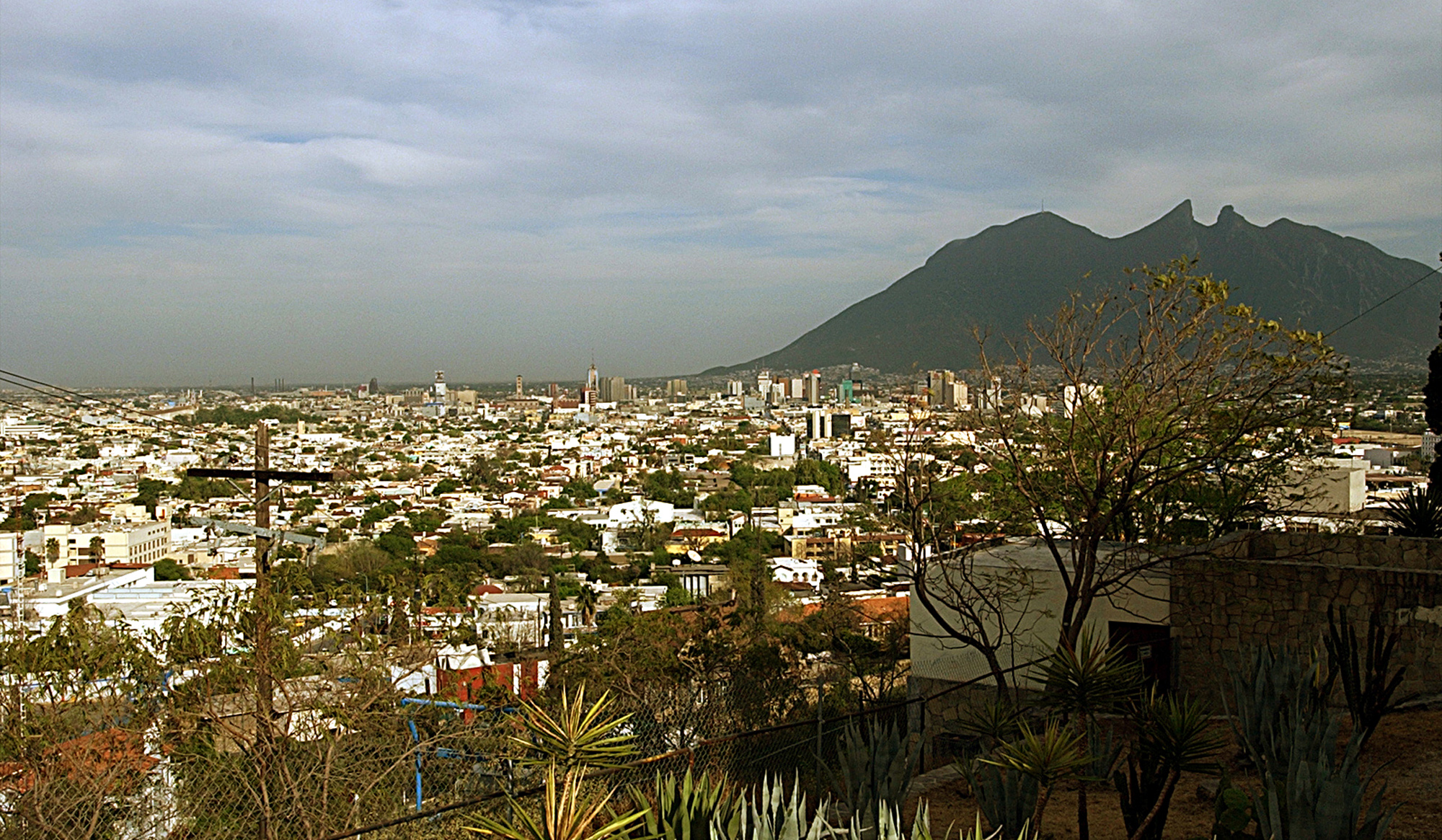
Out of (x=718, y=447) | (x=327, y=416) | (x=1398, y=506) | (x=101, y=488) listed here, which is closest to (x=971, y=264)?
(x=718, y=447)

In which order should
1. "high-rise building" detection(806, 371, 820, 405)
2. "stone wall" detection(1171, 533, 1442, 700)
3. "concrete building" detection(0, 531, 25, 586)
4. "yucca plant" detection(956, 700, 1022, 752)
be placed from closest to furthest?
"yucca plant" detection(956, 700, 1022, 752) → "stone wall" detection(1171, 533, 1442, 700) → "concrete building" detection(0, 531, 25, 586) → "high-rise building" detection(806, 371, 820, 405)

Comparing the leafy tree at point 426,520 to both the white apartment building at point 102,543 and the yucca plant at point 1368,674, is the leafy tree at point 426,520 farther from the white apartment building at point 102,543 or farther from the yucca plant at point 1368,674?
the yucca plant at point 1368,674

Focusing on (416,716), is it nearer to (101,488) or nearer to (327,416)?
(101,488)

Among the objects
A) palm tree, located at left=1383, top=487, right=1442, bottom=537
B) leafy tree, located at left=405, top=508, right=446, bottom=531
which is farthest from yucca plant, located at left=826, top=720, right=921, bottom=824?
leafy tree, located at left=405, top=508, right=446, bottom=531

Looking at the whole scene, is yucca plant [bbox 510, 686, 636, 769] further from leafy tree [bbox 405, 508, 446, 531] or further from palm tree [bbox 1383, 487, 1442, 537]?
leafy tree [bbox 405, 508, 446, 531]

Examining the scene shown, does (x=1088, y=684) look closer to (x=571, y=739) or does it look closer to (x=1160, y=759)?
(x=1160, y=759)

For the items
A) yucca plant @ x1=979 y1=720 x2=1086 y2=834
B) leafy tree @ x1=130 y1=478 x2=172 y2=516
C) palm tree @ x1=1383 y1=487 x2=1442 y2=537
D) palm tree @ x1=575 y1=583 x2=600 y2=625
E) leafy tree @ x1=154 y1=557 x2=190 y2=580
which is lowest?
leafy tree @ x1=154 y1=557 x2=190 y2=580
